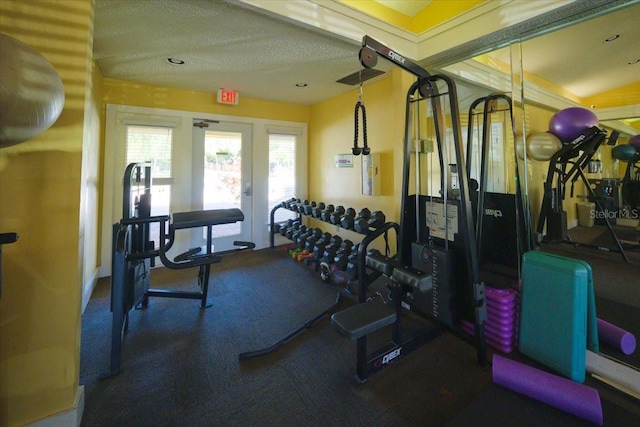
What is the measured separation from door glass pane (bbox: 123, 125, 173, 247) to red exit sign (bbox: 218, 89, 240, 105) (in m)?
0.79

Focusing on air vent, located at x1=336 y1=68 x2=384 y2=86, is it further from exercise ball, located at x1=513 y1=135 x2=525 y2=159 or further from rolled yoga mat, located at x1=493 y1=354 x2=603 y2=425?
rolled yoga mat, located at x1=493 y1=354 x2=603 y2=425

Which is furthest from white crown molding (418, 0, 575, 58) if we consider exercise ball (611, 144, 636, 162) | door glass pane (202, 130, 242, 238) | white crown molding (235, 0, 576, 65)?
door glass pane (202, 130, 242, 238)

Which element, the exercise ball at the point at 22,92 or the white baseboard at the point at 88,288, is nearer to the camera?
the exercise ball at the point at 22,92

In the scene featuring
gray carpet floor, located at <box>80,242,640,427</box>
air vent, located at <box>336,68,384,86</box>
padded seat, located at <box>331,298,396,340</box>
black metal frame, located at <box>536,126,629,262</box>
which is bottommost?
gray carpet floor, located at <box>80,242,640,427</box>

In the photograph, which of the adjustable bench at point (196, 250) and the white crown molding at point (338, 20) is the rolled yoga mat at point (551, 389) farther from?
the white crown molding at point (338, 20)

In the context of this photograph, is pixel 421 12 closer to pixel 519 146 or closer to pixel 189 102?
pixel 519 146

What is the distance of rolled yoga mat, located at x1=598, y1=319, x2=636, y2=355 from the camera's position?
166 centimetres

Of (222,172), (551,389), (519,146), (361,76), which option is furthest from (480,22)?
(222,172)

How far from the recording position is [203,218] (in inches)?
83.0

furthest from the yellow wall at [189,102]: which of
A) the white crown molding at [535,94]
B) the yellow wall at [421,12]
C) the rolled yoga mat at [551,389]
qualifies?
the rolled yoga mat at [551,389]

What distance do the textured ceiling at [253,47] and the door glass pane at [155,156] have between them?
63cm

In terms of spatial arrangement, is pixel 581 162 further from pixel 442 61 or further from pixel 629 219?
pixel 442 61

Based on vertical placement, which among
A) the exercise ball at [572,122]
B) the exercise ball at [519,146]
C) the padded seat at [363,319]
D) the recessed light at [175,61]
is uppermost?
the recessed light at [175,61]

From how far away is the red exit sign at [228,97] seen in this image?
12.1ft
